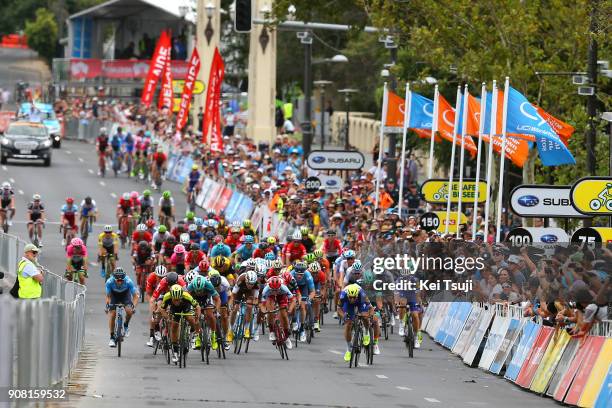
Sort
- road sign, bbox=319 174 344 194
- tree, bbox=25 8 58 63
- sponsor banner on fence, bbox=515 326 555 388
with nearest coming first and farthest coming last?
sponsor banner on fence, bbox=515 326 555 388 → road sign, bbox=319 174 344 194 → tree, bbox=25 8 58 63

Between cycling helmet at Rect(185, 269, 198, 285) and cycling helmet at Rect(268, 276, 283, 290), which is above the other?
cycling helmet at Rect(185, 269, 198, 285)

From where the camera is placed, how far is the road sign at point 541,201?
81.6ft

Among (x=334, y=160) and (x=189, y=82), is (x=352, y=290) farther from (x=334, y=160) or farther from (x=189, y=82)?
(x=189, y=82)

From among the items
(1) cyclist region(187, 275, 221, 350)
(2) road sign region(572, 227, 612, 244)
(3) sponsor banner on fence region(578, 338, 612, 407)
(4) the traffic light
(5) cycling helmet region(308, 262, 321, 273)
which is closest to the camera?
(3) sponsor banner on fence region(578, 338, 612, 407)

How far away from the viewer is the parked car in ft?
206

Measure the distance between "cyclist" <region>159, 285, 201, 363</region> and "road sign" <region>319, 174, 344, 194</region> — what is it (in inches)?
677

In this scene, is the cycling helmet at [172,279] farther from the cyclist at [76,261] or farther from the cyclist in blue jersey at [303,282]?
the cyclist at [76,261]

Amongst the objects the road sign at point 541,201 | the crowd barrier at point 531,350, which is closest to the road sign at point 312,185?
the crowd barrier at point 531,350

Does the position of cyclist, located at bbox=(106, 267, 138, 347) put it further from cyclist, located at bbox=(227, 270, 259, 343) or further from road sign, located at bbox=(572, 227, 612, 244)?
road sign, located at bbox=(572, 227, 612, 244)

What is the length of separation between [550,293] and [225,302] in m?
5.99

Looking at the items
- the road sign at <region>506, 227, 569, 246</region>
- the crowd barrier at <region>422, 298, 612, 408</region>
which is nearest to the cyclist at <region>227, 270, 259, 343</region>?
the crowd barrier at <region>422, 298, 612, 408</region>

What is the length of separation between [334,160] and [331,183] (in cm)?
127

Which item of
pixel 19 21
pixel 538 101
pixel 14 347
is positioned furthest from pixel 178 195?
pixel 19 21

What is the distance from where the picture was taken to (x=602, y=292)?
2020cm
